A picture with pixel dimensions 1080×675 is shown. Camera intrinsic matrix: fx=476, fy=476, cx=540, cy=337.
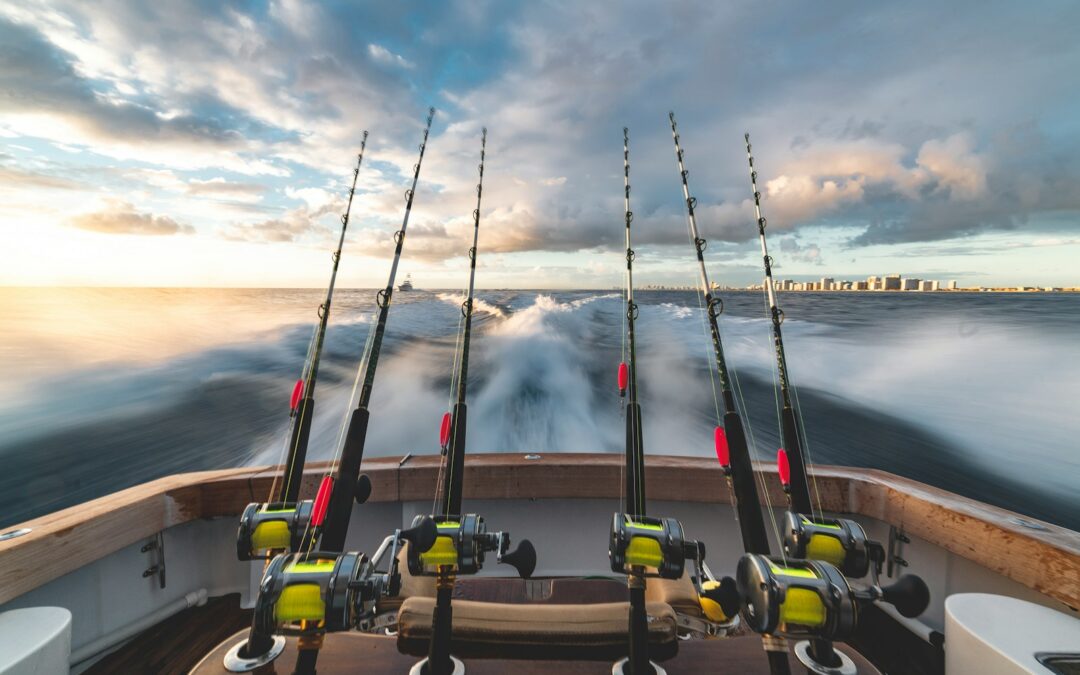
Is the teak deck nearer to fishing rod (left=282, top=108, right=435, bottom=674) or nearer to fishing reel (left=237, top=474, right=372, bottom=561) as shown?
fishing rod (left=282, top=108, right=435, bottom=674)

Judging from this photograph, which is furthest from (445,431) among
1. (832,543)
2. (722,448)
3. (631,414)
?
(832,543)

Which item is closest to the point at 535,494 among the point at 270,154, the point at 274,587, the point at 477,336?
the point at 274,587

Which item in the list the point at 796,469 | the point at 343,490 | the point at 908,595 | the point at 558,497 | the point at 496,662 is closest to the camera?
the point at 908,595

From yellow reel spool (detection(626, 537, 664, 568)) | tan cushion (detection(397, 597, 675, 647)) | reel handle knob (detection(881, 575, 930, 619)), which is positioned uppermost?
reel handle knob (detection(881, 575, 930, 619))

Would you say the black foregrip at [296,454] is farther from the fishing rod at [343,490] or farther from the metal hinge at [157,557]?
the metal hinge at [157,557]

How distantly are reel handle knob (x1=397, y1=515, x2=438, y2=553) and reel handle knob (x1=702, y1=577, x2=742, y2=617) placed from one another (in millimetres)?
631

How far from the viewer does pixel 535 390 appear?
616 centimetres

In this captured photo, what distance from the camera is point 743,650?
1.23 m

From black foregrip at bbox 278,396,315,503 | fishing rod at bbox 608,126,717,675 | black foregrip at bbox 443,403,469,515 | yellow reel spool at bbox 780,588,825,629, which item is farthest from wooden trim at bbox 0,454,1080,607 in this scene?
yellow reel spool at bbox 780,588,825,629

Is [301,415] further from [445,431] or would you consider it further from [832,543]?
[832,543]

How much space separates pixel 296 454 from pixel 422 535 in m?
0.90

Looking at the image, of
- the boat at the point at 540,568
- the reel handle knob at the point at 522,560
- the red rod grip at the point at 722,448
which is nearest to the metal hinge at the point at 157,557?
the boat at the point at 540,568

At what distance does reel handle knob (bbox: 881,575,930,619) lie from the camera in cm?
81

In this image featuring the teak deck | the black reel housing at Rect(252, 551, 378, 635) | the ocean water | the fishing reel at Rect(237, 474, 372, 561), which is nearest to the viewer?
the black reel housing at Rect(252, 551, 378, 635)
